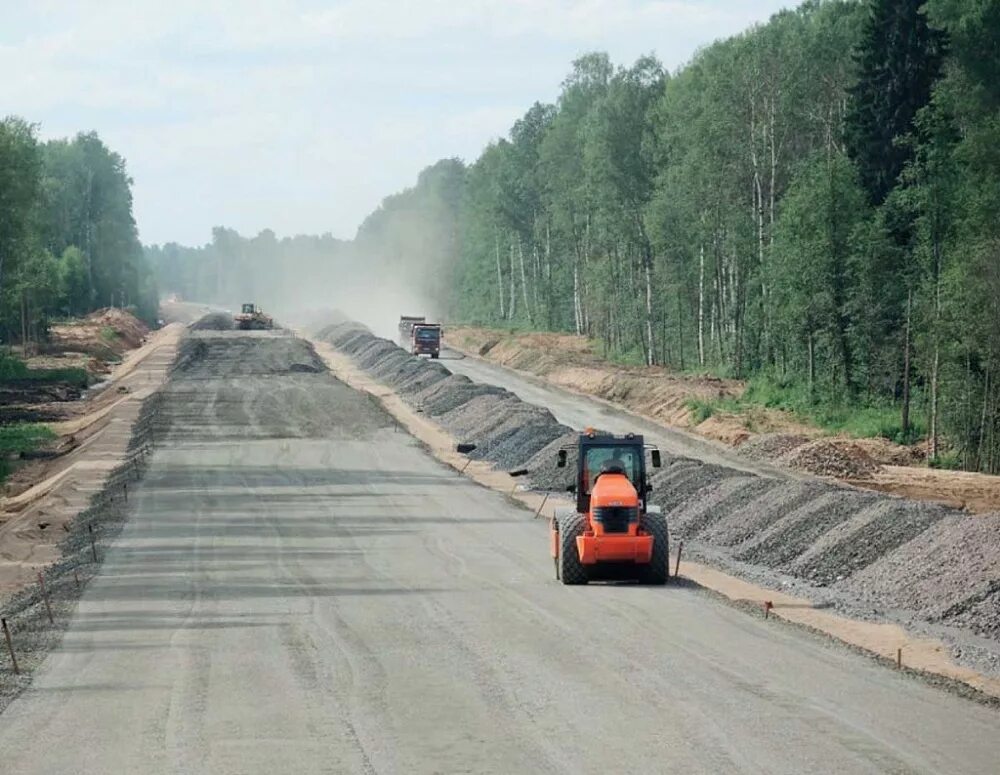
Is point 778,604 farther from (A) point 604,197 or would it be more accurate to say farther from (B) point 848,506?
(A) point 604,197

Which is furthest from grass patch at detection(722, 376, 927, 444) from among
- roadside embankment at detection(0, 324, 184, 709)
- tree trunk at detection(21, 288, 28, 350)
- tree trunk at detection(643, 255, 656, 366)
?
tree trunk at detection(21, 288, 28, 350)

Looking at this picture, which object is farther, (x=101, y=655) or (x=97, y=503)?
(x=97, y=503)

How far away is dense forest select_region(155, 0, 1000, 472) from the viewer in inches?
1937

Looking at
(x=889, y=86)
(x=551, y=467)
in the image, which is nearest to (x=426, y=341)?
(x=889, y=86)

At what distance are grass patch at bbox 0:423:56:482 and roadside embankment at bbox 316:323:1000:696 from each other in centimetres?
1908

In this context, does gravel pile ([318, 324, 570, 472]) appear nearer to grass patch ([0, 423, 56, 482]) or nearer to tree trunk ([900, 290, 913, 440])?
tree trunk ([900, 290, 913, 440])

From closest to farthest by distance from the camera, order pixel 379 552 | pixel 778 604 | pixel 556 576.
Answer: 1. pixel 778 604
2. pixel 556 576
3. pixel 379 552

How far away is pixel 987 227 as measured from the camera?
4766 centimetres

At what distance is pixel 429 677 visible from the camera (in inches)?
764

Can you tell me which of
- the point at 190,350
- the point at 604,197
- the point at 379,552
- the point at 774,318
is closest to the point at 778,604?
the point at 379,552

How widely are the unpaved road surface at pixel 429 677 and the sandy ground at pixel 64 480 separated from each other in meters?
2.40

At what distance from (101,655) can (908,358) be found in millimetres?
36383

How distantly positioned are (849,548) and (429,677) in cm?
1326

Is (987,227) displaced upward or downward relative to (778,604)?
upward
